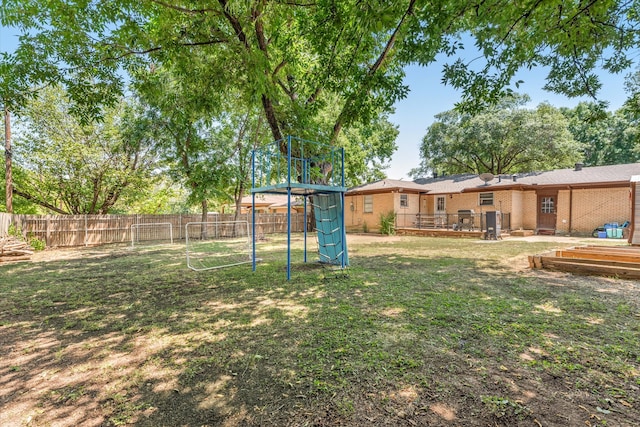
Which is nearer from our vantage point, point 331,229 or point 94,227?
point 331,229

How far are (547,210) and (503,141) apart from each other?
953 centimetres

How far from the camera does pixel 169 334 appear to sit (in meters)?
3.64

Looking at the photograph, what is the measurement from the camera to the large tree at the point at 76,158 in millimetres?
14352

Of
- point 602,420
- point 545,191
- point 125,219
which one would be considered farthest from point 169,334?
point 545,191

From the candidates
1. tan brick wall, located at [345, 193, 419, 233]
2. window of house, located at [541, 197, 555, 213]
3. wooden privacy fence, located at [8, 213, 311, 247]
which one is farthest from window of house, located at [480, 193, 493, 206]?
wooden privacy fence, located at [8, 213, 311, 247]

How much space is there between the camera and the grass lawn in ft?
7.09

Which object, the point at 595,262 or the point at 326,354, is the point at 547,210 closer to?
the point at 595,262

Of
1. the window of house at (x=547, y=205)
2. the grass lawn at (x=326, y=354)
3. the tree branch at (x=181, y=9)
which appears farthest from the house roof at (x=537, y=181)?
the tree branch at (x=181, y=9)

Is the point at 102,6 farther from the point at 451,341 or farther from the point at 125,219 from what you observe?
the point at 125,219

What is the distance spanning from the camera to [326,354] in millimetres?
2986

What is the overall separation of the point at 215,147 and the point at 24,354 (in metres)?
16.3

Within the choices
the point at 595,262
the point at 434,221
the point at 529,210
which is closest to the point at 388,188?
the point at 434,221

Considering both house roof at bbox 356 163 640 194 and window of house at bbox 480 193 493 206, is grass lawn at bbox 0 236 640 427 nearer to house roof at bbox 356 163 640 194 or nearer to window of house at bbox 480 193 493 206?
house roof at bbox 356 163 640 194

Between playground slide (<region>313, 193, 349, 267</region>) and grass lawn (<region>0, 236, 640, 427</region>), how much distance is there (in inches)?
81.0
